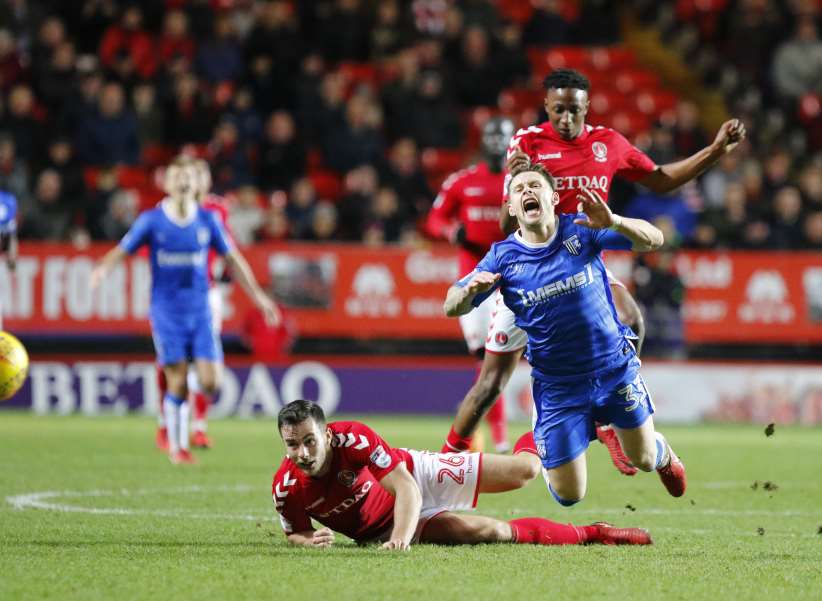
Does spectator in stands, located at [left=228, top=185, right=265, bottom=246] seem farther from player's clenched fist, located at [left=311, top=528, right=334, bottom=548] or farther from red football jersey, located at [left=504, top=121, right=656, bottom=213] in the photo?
player's clenched fist, located at [left=311, top=528, right=334, bottom=548]

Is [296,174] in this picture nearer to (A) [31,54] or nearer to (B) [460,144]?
(B) [460,144]

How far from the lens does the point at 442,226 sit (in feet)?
37.3

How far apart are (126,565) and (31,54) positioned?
13.9m

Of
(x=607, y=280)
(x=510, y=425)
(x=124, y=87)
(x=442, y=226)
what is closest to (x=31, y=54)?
(x=124, y=87)

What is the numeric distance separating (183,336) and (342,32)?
31.3ft

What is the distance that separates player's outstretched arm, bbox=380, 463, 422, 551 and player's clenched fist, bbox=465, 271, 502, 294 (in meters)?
1.00

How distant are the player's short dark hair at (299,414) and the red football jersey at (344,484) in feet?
0.59

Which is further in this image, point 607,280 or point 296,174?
point 296,174

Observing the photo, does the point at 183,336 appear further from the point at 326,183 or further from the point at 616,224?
the point at 326,183

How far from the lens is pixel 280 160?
18859 mm

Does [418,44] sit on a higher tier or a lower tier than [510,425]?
higher

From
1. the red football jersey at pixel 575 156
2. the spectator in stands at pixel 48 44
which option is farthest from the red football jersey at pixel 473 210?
→ the spectator in stands at pixel 48 44

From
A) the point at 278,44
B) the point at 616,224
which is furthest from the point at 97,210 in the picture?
the point at 616,224

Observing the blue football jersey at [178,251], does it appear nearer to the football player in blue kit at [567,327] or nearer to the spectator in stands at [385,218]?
the football player in blue kit at [567,327]
